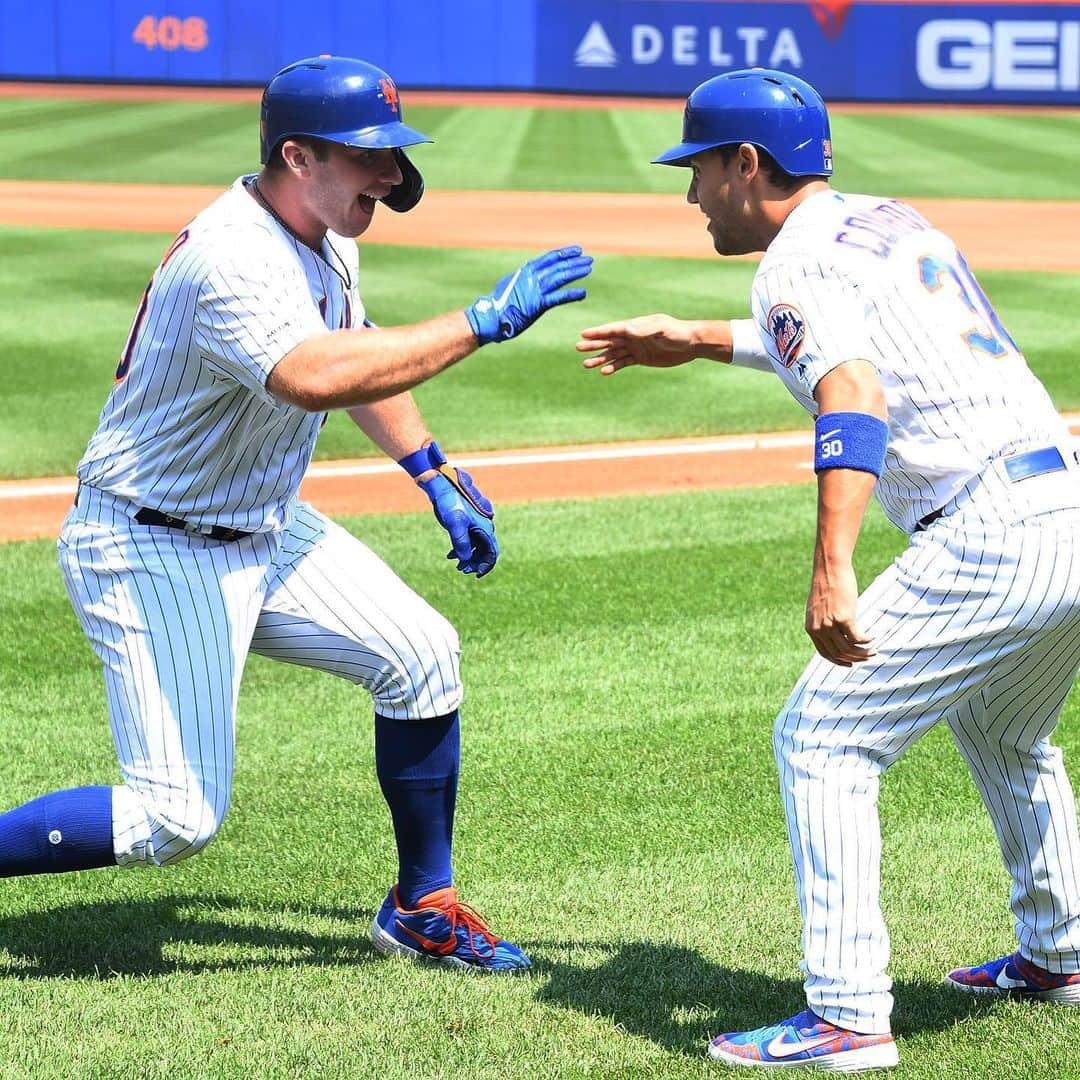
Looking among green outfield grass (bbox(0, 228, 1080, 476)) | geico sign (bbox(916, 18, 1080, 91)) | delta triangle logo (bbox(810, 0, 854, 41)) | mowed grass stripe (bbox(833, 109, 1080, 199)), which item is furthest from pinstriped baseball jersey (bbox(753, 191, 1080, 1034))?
delta triangle logo (bbox(810, 0, 854, 41))

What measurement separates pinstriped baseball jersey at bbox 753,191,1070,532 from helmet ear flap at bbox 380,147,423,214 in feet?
3.30

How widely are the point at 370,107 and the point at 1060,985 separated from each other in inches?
101

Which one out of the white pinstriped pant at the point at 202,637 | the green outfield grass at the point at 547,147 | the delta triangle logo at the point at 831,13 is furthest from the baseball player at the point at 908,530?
the delta triangle logo at the point at 831,13

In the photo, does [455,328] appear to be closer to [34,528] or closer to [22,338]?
[34,528]

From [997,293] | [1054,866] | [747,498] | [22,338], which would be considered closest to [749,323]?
[1054,866]

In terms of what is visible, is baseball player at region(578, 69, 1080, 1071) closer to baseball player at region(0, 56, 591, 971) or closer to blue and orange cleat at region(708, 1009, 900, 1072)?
blue and orange cleat at region(708, 1009, 900, 1072)

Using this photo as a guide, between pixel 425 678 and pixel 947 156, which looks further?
pixel 947 156

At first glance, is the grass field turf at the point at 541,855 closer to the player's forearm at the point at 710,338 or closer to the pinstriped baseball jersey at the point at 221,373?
the pinstriped baseball jersey at the point at 221,373

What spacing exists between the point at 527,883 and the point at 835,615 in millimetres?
1694

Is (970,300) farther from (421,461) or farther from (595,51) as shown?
(595,51)

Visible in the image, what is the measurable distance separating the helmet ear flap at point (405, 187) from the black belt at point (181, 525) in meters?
0.89

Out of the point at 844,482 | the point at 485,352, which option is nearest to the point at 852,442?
the point at 844,482

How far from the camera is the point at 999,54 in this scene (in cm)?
3644

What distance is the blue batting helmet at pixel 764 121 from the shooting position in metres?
3.61
